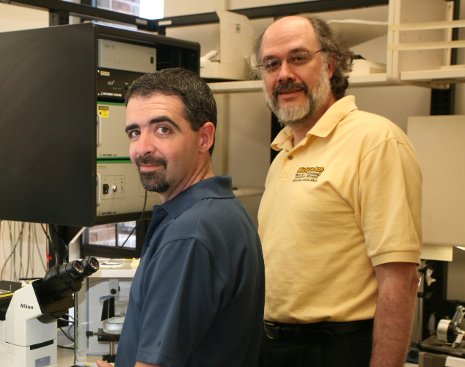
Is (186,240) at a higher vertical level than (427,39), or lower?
lower

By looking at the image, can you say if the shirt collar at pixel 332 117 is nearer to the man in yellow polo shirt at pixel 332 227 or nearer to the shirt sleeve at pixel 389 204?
the man in yellow polo shirt at pixel 332 227

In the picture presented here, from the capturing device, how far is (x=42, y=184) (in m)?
1.71

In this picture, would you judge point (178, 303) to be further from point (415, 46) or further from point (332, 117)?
point (415, 46)

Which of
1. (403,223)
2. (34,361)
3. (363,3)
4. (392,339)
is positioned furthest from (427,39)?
(34,361)

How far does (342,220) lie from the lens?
1371mm

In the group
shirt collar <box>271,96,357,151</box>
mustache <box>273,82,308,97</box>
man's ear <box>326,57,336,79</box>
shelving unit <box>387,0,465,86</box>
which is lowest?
shirt collar <box>271,96,357,151</box>

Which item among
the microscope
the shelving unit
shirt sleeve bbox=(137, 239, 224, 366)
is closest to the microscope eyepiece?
the microscope

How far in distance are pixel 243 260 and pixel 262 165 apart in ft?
5.77

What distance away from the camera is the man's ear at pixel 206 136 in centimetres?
116

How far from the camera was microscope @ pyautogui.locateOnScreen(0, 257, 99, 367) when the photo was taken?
1.58 m

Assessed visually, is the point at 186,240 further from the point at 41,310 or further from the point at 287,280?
the point at 41,310

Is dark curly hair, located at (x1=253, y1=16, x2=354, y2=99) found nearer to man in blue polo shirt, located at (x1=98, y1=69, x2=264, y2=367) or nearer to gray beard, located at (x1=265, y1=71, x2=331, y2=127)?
gray beard, located at (x1=265, y1=71, x2=331, y2=127)

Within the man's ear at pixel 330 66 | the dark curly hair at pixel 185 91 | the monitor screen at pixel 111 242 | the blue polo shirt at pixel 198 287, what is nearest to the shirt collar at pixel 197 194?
the blue polo shirt at pixel 198 287

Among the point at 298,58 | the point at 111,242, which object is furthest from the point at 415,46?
the point at 111,242
